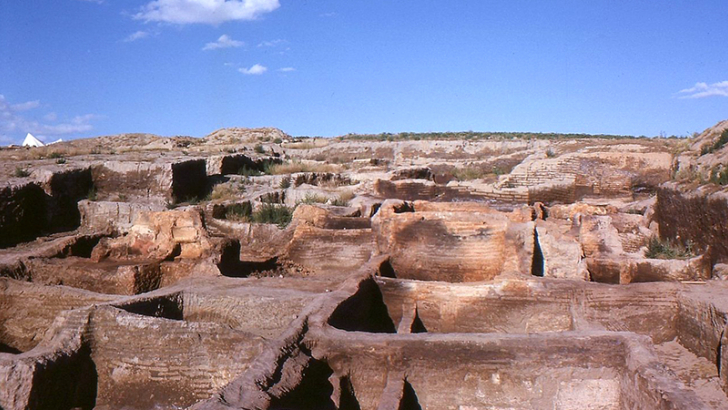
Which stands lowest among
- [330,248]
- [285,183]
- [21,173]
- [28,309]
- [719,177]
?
[28,309]

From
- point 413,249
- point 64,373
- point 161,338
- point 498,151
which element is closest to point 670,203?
point 413,249

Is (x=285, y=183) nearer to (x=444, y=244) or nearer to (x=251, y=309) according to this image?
(x=444, y=244)

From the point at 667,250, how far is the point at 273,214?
23.5 ft

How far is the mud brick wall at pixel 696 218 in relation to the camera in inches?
293

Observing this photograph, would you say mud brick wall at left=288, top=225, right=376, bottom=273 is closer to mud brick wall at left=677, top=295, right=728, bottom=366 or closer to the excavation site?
→ the excavation site

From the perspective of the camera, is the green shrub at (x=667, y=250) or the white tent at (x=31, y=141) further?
the white tent at (x=31, y=141)

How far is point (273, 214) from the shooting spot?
12156 mm

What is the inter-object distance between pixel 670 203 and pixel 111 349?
26.7 feet

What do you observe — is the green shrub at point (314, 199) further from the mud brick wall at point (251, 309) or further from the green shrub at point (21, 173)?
the mud brick wall at point (251, 309)

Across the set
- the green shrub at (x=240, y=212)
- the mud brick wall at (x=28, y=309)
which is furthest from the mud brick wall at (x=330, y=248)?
the mud brick wall at (x=28, y=309)

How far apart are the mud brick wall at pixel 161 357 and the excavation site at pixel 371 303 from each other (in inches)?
0.7

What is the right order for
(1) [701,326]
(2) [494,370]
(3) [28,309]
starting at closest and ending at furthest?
1. (2) [494,370]
2. (1) [701,326]
3. (3) [28,309]

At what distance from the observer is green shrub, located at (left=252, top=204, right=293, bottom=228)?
1183cm

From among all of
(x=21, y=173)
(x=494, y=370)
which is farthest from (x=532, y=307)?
(x=21, y=173)
